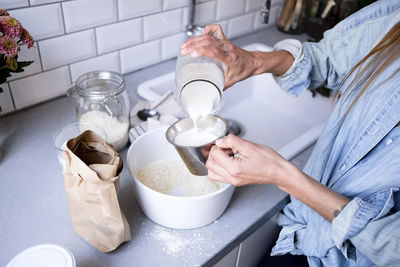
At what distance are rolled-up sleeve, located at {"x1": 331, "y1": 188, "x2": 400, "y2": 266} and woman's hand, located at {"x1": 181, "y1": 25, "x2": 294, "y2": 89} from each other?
41 cm

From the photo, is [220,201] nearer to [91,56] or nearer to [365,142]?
[365,142]

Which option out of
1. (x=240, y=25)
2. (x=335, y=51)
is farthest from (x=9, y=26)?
(x=240, y=25)

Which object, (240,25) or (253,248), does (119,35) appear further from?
(253,248)

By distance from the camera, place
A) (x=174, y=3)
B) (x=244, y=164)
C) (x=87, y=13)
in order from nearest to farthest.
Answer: (x=244, y=164) < (x=87, y=13) < (x=174, y=3)

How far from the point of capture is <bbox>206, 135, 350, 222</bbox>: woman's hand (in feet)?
2.35

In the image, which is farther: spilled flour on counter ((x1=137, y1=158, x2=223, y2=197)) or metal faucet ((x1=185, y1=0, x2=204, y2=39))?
metal faucet ((x1=185, y1=0, x2=204, y2=39))

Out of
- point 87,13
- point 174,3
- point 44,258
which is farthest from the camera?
point 174,3

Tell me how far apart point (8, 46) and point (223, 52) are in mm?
475

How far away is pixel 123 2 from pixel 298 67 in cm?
Answer: 60

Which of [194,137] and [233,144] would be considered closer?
[233,144]

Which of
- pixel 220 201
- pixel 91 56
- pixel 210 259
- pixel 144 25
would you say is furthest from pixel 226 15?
pixel 210 259

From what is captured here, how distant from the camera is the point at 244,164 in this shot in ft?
2.37

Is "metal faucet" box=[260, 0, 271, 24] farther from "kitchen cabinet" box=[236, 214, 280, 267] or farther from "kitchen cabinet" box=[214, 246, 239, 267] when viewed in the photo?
"kitchen cabinet" box=[214, 246, 239, 267]

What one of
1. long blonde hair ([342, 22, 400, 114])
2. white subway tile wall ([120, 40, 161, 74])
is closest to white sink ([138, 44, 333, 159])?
white subway tile wall ([120, 40, 161, 74])
